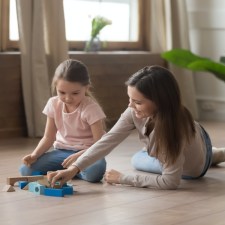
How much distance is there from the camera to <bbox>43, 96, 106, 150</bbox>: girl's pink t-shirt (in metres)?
2.96

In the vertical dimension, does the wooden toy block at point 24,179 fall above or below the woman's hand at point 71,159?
below

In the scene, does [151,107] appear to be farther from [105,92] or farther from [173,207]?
[105,92]

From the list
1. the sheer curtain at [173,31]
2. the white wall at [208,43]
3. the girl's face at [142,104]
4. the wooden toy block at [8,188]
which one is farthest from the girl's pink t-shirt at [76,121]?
the white wall at [208,43]

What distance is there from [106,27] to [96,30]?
1.43 ft

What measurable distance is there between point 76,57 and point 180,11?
1.30m

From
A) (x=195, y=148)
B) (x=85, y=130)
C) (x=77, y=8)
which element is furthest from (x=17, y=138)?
(x=195, y=148)

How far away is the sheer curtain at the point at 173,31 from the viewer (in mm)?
5770

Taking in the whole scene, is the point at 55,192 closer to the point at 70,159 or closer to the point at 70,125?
the point at 70,159

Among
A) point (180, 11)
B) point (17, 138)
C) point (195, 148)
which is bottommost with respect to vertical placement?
point (17, 138)

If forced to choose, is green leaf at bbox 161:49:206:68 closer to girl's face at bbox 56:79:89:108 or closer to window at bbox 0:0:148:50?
girl's face at bbox 56:79:89:108

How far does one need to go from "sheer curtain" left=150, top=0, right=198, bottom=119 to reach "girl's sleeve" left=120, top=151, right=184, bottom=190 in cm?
316

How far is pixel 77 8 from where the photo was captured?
17.9 feet

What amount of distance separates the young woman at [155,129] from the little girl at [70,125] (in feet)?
0.55

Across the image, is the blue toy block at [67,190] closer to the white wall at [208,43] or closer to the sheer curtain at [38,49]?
the sheer curtain at [38,49]
